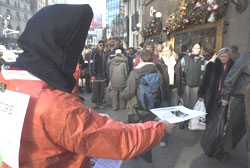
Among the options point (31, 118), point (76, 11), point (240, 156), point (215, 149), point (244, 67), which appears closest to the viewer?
point (31, 118)

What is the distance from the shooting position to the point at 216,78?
141 inches

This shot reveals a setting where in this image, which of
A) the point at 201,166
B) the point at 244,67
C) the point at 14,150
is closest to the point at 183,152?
the point at 201,166

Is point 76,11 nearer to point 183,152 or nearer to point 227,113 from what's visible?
point 227,113

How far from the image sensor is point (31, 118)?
83cm

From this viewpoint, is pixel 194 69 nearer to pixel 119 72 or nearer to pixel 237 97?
pixel 237 97

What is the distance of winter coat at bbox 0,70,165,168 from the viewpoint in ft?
2.68

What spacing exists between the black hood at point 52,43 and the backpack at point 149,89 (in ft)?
6.19

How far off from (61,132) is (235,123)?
2.67 meters

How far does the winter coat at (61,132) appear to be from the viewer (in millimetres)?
816

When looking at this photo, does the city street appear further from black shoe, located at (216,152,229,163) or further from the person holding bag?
the person holding bag

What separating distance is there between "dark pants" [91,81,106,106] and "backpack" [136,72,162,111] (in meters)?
3.24

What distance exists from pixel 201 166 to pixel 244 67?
1.64 meters

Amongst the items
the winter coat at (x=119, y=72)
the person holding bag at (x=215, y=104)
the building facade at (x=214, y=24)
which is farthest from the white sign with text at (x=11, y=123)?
the building facade at (x=214, y=24)

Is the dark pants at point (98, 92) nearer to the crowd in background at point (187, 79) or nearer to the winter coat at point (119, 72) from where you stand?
the crowd in background at point (187, 79)
